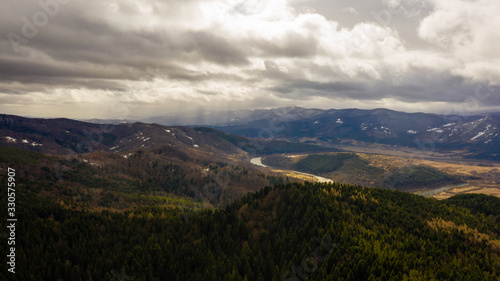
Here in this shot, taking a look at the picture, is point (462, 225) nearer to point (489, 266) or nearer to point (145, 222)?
point (489, 266)

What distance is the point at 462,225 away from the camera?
5399 inches

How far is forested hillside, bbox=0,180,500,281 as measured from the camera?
99.8 meters

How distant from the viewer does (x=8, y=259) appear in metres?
109

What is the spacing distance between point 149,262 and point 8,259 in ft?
189

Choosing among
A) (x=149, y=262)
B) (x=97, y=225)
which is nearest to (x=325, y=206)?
(x=149, y=262)

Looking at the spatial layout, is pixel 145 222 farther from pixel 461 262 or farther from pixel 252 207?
pixel 461 262

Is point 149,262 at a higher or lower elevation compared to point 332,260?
lower

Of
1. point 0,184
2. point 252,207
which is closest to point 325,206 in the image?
point 252,207

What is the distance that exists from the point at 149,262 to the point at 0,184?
169 meters

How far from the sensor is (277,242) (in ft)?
421

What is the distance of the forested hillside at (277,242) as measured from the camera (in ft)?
327

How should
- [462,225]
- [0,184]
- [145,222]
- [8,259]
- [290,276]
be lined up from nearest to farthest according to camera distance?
[290,276] < [8,259] < [462,225] < [145,222] < [0,184]

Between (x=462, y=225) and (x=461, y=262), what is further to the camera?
(x=462, y=225)

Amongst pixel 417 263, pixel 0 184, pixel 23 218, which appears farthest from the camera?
pixel 0 184
